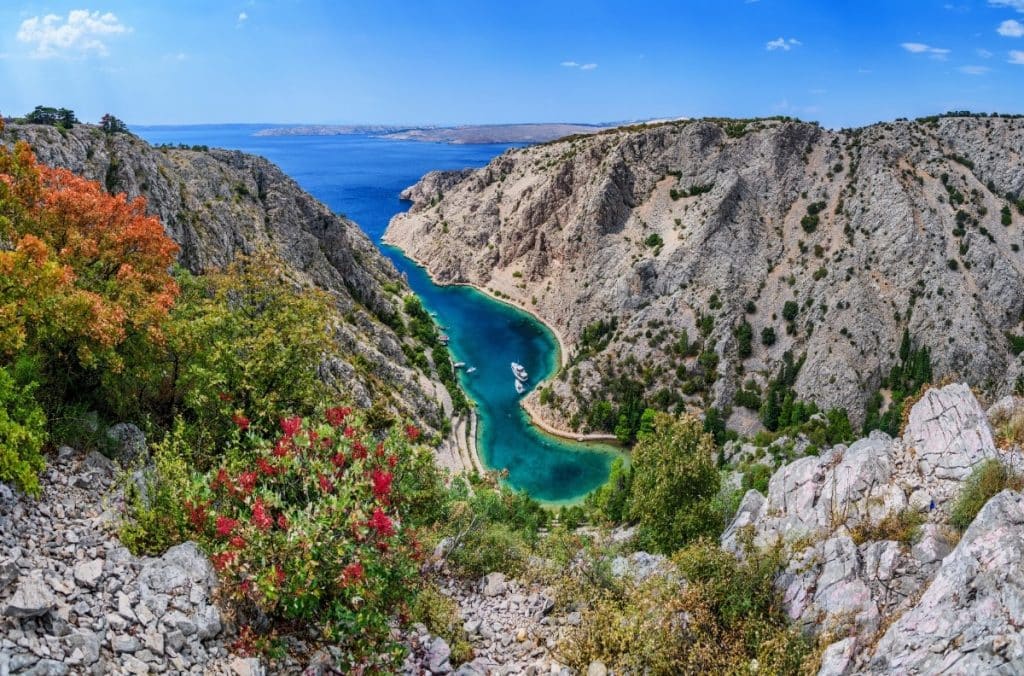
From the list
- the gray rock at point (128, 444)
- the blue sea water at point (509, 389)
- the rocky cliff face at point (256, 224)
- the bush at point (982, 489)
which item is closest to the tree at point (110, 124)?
the rocky cliff face at point (256, 224)

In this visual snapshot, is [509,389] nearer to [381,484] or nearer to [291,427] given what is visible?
[291,427]

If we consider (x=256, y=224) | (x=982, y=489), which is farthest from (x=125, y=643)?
(x=256, y=224)

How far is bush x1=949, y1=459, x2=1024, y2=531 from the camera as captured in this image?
22547mm

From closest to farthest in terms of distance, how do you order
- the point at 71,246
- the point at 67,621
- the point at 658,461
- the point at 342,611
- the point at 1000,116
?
the point at 67,621
the point at 342,611
the point at 71,246
the point at 658,461
the point at 1000,116

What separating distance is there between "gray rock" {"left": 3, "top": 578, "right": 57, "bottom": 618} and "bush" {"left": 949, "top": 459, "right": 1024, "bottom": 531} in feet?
97.0

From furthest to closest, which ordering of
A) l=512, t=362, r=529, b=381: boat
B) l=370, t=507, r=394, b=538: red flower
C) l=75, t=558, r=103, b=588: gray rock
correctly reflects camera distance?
1. l=512, t=362, r=529, b=381: boat
2. l=370, t=507, r=394, b=538: red flower
3. l=75, t=558, r=103, b=588: gray rock

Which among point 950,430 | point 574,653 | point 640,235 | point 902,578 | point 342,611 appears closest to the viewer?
point 342,611

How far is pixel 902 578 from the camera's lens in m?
21.6

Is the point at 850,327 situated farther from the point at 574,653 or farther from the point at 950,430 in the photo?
the point at 574,653

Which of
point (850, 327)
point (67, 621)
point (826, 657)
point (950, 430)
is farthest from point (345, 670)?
point (850, 327)

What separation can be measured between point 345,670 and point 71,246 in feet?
64.1

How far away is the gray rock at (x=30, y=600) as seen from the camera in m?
12.4

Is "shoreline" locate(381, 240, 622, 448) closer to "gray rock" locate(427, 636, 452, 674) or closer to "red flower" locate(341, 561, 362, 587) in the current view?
"gray rock" locate(427, 636, 452, 674)

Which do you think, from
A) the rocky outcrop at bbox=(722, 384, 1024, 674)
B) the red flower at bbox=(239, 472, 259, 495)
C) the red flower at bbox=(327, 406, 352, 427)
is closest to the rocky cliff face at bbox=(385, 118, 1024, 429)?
the rocky outcrop at bbox=(722, 384, 1024, 674)
